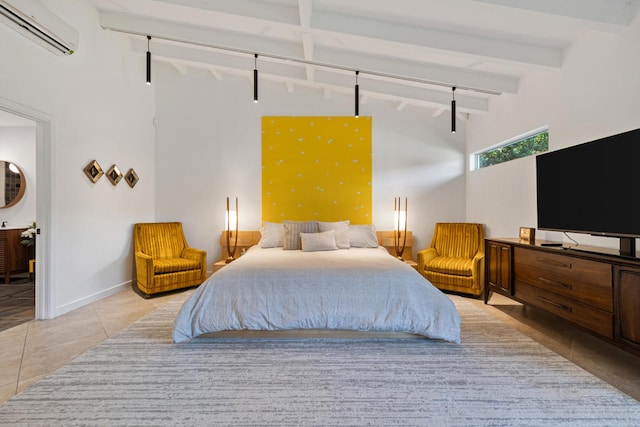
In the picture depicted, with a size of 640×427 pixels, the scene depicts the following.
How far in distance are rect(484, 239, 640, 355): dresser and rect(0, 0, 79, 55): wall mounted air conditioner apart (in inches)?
197

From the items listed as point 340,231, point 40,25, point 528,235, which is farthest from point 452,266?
point 40,25

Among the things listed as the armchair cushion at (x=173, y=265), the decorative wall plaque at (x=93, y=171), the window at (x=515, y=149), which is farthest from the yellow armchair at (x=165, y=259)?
the window at (x=515, y=149)

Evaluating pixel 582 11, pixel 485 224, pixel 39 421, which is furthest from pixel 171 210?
pixel 582 11

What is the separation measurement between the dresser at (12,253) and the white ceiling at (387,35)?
11.2ft

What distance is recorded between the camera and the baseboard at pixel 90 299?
10.8 ft

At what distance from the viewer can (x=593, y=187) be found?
2436 millimetres

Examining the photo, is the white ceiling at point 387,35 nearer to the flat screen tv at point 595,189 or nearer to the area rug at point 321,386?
the flat screen tv at point 595,189

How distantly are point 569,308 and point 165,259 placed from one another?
4648mm

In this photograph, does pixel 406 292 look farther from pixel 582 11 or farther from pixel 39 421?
pixel 582 11

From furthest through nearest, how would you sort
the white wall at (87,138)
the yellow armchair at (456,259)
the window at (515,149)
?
the yellow armchair at (456,259) → the window at (515,149) → the white wall at (87,138)

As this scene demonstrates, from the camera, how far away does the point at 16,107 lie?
280cm

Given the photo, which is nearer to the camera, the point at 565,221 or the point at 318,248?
the point at 565,221

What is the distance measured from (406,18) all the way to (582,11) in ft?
4.57

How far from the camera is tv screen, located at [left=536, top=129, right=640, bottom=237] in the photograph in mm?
2131
